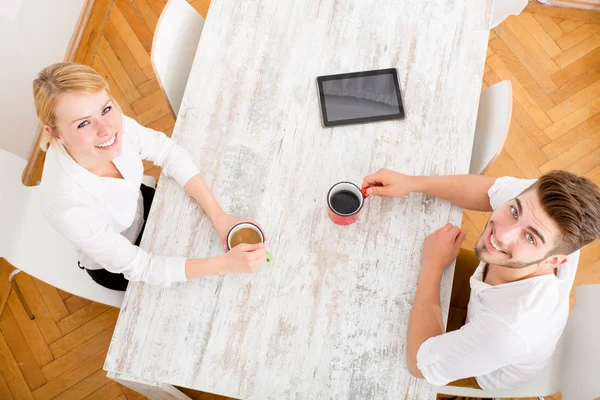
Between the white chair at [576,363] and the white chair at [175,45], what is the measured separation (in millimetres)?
1353

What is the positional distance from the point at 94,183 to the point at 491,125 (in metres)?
1.25

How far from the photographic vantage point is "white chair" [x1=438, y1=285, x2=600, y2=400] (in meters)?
1.33

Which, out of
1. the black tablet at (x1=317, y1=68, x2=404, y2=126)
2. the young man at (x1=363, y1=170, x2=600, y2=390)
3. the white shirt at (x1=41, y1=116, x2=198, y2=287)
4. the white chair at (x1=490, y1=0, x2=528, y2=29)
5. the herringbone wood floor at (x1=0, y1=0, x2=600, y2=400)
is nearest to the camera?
the young man at (x1=363, y1=170, x2=600, y2=390)

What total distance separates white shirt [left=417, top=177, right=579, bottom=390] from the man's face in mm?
65

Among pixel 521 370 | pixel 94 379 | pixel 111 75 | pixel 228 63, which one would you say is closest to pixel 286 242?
pixel 228 63

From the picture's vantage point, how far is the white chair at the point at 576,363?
4.36 feet

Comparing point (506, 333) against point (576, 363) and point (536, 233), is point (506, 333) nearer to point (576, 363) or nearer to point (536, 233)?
point (536, 233)

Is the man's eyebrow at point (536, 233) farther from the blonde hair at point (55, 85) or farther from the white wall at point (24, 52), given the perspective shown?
the white wall at point (24, 52)

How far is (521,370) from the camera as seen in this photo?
1.30 meters

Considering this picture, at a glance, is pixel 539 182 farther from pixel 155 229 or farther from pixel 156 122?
pixel 156 122

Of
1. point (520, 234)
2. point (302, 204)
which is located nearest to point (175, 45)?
point (302, 204)

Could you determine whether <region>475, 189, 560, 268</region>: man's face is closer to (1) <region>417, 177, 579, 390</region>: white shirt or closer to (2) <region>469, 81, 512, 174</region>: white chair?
(1) <region>417, 177, 579, 390</region>: white shirt

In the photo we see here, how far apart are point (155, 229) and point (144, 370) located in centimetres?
38

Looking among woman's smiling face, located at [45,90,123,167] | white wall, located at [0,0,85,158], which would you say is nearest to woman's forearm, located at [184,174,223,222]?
woman's smiling face, located at [45,90,123,167]
